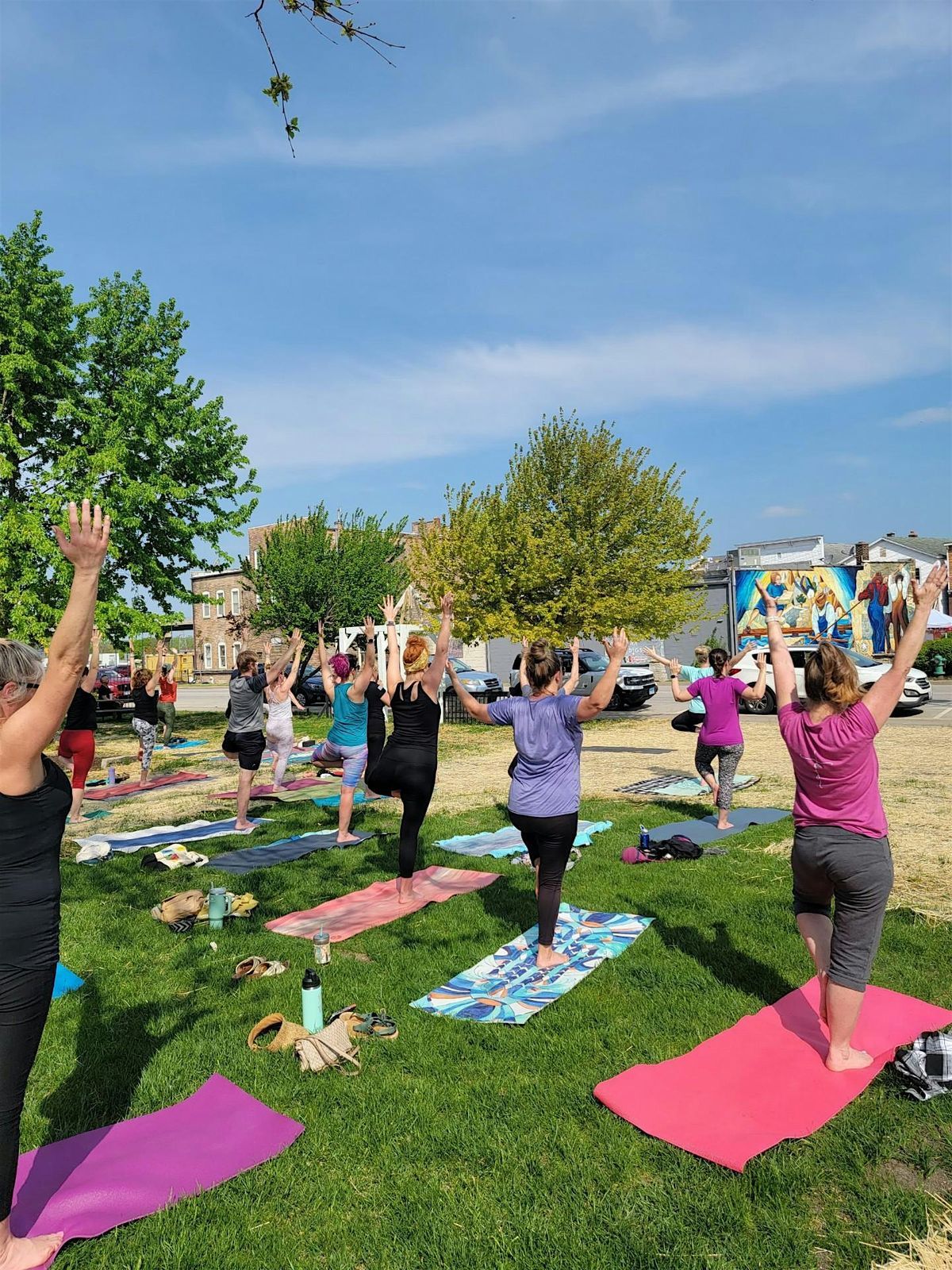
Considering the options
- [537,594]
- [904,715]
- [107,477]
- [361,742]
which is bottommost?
[904,715]

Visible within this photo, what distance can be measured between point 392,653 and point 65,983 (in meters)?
3.43

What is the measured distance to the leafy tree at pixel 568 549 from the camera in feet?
78.2

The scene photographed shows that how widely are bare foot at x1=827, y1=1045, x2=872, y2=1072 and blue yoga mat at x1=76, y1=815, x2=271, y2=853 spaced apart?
24.7ft

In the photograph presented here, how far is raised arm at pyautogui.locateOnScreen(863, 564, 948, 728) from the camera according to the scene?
153 inches

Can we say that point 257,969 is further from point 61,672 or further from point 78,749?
point 78,749

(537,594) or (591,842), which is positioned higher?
(537,594)

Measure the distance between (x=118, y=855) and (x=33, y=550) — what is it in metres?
12.8

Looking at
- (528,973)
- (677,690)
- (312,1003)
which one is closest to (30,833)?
(312,1003)

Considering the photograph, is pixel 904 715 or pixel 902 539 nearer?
pixel 904 715

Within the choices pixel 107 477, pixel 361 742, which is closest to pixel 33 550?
pixel 107 477

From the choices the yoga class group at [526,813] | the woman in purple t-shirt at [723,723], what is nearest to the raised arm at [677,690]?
the woman in purple t-shirt at [723,723]

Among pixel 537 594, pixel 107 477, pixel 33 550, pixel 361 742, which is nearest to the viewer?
pixel 361 742

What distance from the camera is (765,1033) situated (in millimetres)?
4609

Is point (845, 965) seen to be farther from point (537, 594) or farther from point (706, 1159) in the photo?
point (537, 594)
